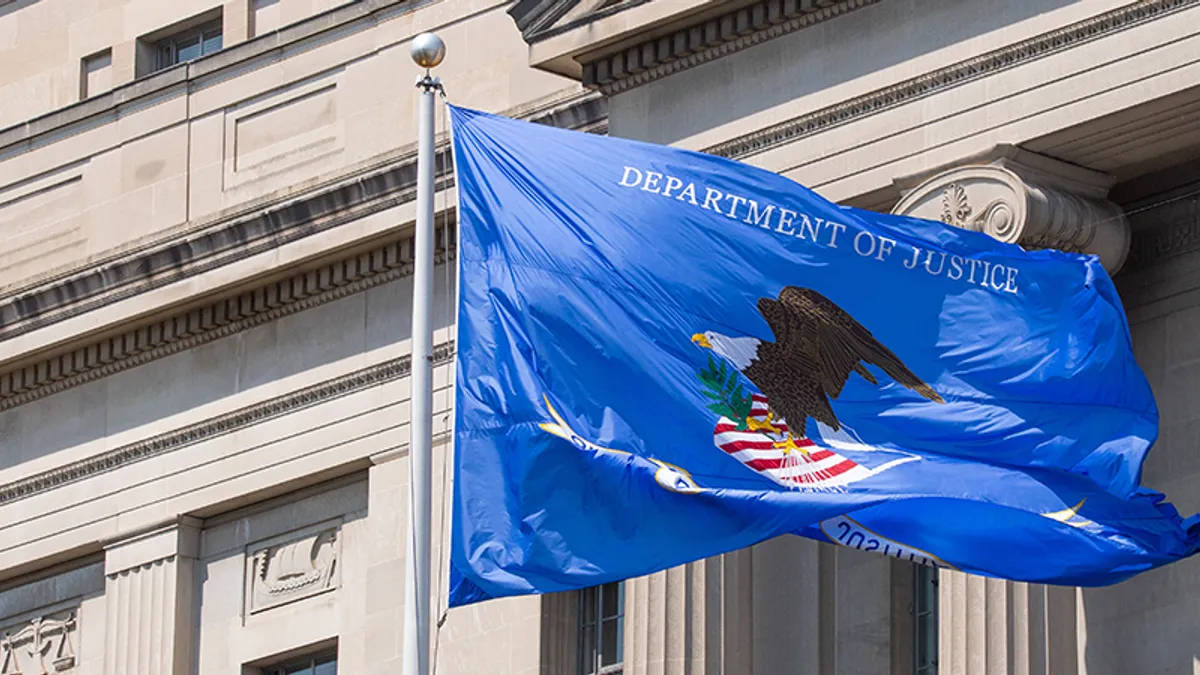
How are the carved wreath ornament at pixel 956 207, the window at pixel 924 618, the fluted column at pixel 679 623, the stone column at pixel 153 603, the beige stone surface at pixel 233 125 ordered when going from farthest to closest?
1. the stone column at pixel 153 603
2. the beige stone surface at pixel 233 125
3. the fluted column at pixel 679 623
4. the window at pixel 924 618
5. the carved wreath ornament at pixel 956 207

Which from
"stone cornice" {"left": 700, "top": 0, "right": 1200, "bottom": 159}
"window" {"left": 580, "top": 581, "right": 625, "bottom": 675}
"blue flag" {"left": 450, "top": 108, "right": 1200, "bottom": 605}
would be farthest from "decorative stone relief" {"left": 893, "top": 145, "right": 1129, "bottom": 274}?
"window" {"left": 580, "top": 581, "right": 625, "bottom": 675}

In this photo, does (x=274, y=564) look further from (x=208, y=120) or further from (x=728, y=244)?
(x=728, y=244)

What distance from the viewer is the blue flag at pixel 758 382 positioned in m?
26.0

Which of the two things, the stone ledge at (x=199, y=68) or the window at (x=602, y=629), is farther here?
the stone ledge at (x=199, y=68)

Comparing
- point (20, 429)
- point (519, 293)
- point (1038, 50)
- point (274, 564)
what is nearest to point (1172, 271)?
point (1038, 50)

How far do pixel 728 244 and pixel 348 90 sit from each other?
1087 cm

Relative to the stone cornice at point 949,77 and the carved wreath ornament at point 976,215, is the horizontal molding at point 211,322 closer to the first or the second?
the stone cornice at point 949,77

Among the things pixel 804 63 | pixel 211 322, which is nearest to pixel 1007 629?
pixel 804 63

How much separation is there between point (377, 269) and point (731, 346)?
997cm

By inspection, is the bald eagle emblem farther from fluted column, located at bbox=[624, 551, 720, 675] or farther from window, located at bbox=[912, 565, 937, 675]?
fluted column, located at bbox=[624, 551, 720, 675]

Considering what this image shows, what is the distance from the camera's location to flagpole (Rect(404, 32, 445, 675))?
994 inches

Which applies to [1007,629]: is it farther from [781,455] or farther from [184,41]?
[184,41]

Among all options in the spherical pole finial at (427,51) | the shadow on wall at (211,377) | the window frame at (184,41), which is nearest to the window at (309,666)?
the shadow on wall at (211,377)

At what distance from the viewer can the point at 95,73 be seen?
41562mm
